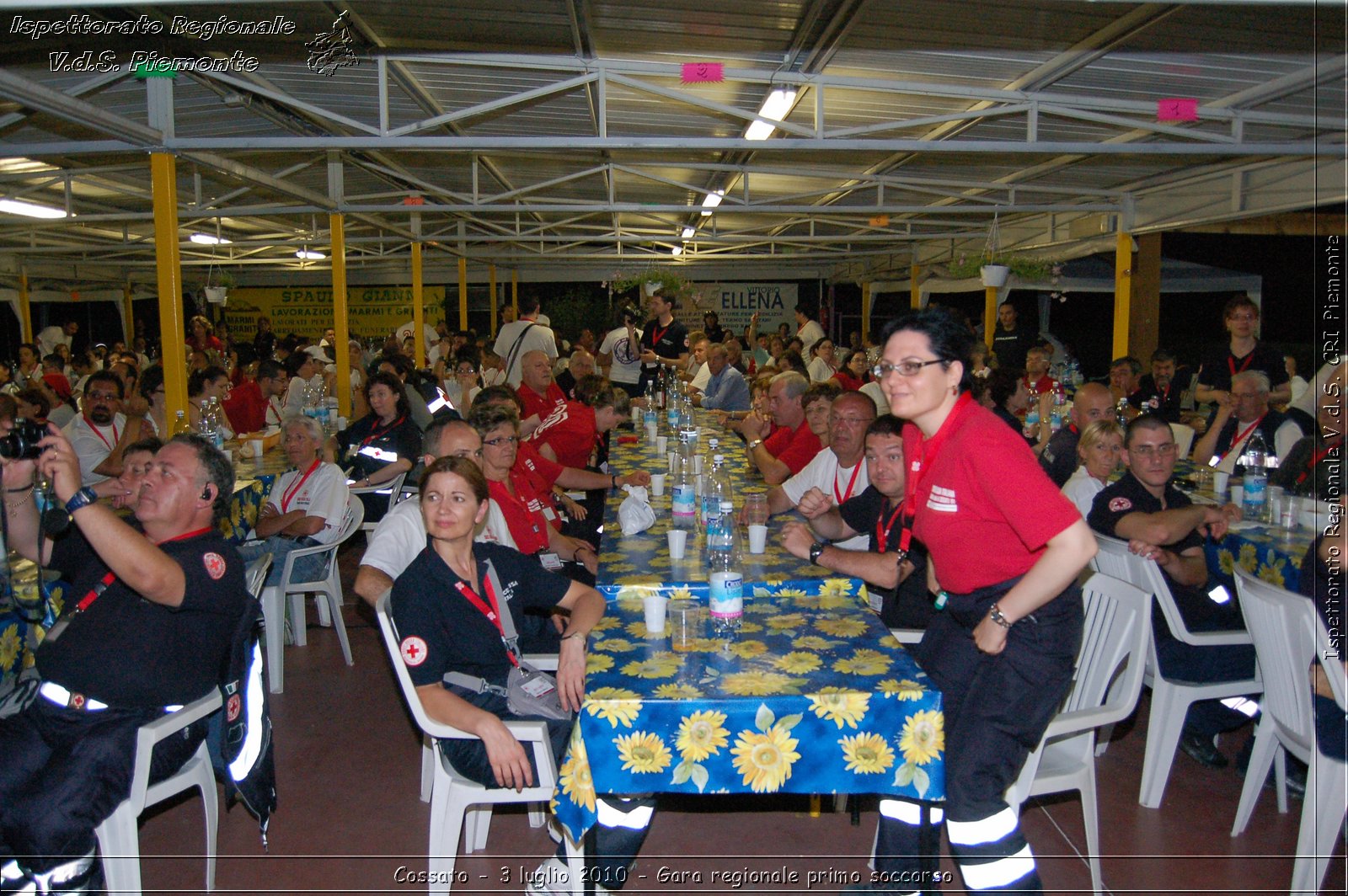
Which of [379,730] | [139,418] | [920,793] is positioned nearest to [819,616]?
[920,793]

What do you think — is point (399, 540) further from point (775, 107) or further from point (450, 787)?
point (775, 107)

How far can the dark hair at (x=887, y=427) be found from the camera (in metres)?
3.35

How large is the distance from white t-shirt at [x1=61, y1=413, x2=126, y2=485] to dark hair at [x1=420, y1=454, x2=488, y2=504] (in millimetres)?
3908

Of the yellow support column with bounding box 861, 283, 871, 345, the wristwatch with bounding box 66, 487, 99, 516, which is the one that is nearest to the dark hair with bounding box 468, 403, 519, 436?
the wristwatch with bounding box 66, 487, 99, 516

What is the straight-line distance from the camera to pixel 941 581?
8.24 ft

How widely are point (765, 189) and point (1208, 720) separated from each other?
9.60 metres

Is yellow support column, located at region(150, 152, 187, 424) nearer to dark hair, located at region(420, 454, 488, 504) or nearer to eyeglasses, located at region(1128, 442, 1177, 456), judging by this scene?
dark hair, located at region(420, 454, 488, 504)

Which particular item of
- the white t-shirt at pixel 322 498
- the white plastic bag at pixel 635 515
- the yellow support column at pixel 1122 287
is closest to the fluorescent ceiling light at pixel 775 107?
the white plastic bag at pixel 635 515

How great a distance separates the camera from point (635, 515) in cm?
381

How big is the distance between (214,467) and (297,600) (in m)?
2.62

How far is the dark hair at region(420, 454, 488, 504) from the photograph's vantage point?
2814 mm

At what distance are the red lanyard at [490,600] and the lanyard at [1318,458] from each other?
3122mm

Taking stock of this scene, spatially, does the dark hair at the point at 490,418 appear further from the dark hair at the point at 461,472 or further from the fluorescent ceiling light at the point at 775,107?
the fluorescent ceiling light at the point at 775,107

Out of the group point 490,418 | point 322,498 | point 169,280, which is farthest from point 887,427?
point 169,280
